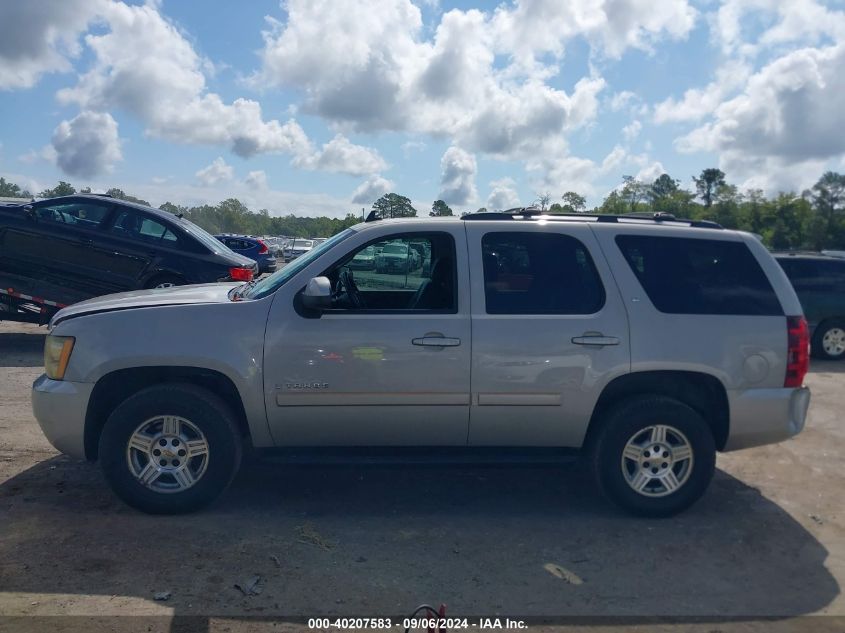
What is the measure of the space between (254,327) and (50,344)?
1349mm

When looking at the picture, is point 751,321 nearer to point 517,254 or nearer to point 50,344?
point 517,254

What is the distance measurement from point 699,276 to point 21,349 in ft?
31.2

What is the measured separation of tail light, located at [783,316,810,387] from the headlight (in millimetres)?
4612

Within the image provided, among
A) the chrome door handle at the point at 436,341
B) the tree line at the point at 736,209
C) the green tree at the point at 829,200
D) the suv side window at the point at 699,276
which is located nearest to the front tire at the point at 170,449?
the chrome door handle at the point at 436,341

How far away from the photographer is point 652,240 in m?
5.24

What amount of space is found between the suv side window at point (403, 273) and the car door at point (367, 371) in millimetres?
68

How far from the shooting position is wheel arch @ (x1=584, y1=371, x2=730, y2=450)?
510 cm

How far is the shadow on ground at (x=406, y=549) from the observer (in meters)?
4.04

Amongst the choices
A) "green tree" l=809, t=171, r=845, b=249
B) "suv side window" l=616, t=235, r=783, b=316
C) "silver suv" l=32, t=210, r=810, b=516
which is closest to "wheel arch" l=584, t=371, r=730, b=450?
"silver suv" l=32, t=210, r=810, b=516

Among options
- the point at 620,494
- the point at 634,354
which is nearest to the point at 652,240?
the point at 634,354

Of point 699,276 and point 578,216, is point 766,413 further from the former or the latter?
point 578,216

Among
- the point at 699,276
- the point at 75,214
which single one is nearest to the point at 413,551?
the point at 699,276

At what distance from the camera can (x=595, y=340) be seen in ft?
16.2

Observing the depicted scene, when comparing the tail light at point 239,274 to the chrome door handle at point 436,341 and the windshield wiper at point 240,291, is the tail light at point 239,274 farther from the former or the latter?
the chrome door handle at point 436,341
